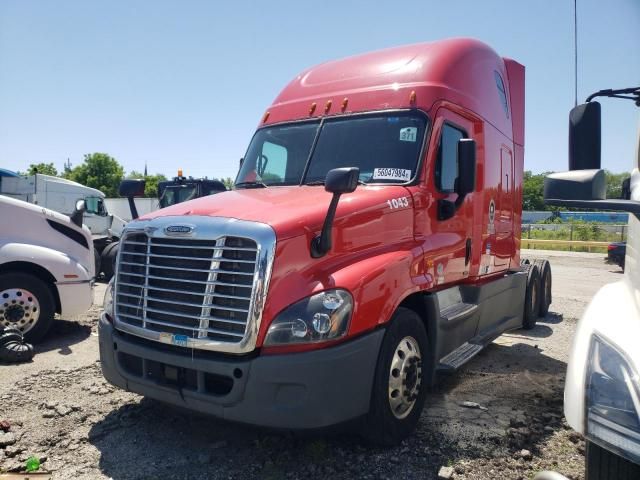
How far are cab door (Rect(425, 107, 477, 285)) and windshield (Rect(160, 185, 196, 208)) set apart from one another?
32.5ft

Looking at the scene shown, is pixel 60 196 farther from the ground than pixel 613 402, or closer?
farther from the ground

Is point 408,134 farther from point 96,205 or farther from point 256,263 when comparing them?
point 96,205

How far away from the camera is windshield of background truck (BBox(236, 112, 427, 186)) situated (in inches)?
168

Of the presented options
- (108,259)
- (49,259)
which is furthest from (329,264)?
(108,259)

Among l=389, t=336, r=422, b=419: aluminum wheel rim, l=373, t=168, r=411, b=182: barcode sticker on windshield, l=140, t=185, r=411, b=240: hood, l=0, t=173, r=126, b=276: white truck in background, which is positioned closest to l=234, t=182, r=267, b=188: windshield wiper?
l=140, t=185, r=411, b=240: hood

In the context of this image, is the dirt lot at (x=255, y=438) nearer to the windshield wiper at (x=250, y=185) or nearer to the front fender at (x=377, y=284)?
the front fender at (x=377, y=284)

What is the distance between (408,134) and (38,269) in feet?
16.6

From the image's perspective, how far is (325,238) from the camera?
3.37 meters

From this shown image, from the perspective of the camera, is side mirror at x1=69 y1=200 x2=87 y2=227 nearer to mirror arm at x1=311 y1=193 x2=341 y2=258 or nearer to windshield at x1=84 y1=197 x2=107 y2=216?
mirror arm at x1=311 y1=193 x2=341 y2=258

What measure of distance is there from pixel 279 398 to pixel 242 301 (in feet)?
2.13

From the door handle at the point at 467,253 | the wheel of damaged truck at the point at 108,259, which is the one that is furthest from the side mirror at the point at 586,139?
the wheel of damaged truck at the point at 108,259

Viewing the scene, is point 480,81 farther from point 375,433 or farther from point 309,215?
point 375,433

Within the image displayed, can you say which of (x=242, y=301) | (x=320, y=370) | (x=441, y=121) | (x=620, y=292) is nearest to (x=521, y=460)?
(x=620, y=292)

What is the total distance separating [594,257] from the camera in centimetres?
2148
